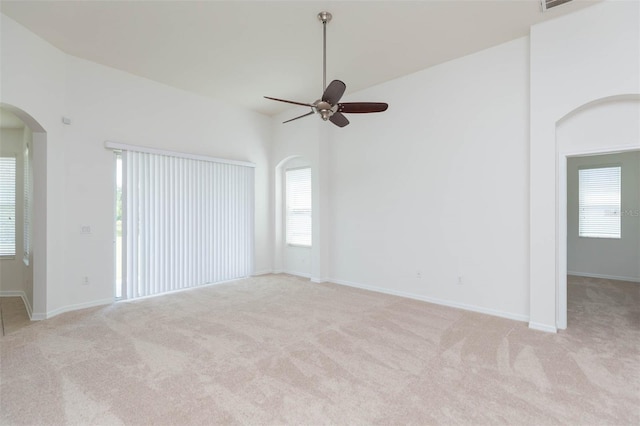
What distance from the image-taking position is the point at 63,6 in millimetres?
3209

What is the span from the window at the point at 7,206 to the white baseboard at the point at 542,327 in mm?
7841

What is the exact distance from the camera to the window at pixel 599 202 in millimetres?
5941

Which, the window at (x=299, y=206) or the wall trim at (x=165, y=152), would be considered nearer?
the wall trim at (x=165, y=152)

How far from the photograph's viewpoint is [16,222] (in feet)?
17.5

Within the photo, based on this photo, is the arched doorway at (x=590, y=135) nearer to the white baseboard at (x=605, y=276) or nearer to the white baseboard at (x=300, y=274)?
the white baseboard at (x=605, y=276)

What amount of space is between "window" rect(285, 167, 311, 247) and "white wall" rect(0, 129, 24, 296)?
4642mm

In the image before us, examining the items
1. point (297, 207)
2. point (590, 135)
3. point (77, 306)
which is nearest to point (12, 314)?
point (77, 306)

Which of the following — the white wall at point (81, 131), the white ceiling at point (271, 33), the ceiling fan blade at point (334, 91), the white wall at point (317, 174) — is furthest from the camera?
the white wall at point (317, 174)

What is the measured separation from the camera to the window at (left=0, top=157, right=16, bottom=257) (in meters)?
5.30

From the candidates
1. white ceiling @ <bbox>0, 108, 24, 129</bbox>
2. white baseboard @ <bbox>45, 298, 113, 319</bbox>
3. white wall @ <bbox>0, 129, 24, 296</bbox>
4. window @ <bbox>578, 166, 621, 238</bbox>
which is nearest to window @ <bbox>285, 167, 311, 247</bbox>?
white baseboard @ <bbox>45, 298, 113, 319</bbox>

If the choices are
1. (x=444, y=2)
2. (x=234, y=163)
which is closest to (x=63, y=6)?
(x=234, y=163)

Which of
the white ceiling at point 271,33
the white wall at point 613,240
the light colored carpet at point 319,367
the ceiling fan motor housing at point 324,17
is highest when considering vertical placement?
the white ceiling at point 271,33

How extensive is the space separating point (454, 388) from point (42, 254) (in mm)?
4790

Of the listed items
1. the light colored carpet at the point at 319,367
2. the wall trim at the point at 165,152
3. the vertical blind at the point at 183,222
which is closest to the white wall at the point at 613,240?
the light colored carpet at the point at 319,367
